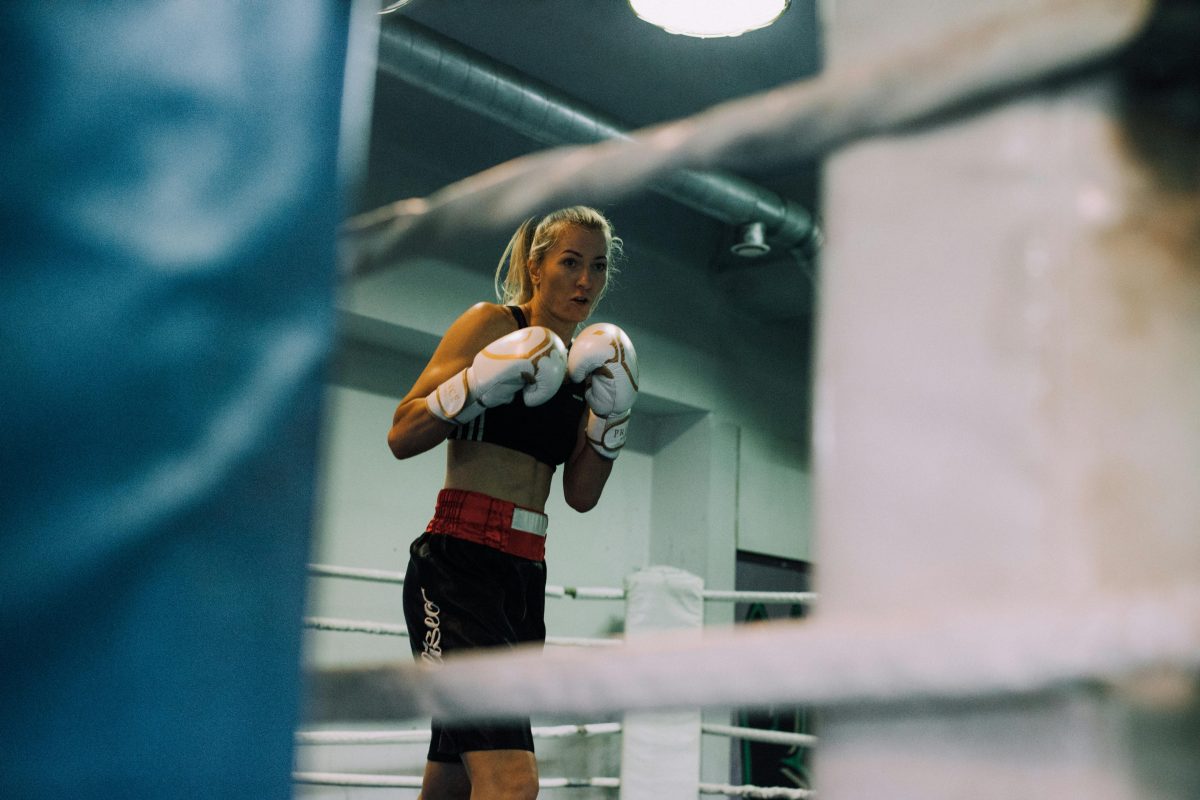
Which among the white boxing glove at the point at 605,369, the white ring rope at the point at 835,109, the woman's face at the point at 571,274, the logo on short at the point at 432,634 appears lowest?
the logo on short at the point at 432,634

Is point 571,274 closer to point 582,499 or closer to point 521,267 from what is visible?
point 521,267

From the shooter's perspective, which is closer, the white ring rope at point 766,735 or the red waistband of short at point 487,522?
the red waistband of short at point 487,522

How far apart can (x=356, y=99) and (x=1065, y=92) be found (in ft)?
1.04

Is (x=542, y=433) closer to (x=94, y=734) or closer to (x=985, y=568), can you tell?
(x=94, y=734)

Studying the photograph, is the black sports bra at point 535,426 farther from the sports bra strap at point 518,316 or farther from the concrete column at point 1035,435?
the concrete column at point 1035,435

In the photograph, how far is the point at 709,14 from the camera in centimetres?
298

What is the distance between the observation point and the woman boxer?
1.51m

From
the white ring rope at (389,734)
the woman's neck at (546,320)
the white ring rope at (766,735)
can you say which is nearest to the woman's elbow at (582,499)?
the woman's neck at (546,320)

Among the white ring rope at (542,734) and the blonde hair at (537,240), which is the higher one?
the blonde hair at (537,240)

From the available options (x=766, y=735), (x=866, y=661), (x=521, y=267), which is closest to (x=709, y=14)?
(x=521, y=267)

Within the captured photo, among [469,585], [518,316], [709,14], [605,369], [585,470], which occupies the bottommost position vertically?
[469,585]

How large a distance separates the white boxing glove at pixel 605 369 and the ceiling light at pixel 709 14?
1531 millimetres

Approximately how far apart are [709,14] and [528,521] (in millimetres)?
1798

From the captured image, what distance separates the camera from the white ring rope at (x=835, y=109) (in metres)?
0.31
